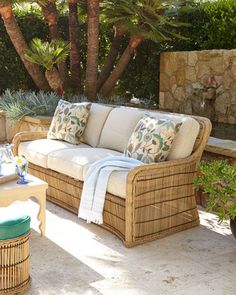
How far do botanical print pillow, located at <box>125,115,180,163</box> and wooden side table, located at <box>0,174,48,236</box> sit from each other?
0.85 metres

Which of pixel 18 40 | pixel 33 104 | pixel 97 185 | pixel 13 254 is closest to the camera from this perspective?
pixel 13 254

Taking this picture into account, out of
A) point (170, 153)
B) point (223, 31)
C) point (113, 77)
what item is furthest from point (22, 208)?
point (223, 31)

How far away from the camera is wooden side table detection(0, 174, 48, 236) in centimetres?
326

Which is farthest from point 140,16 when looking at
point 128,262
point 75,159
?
point 128,262

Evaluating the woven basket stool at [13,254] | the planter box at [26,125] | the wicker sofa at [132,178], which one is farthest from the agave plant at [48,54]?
the woven basket stool at [13,254]

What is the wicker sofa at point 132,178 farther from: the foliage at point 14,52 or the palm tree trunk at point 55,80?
the foliage at point 14,52

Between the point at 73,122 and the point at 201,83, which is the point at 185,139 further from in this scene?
the point at 201,83

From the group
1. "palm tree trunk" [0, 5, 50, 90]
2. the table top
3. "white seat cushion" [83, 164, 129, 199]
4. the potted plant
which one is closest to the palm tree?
"palm tree trunk" [0, 5, 50, 90]

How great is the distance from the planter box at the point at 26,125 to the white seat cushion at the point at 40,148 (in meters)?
1.33

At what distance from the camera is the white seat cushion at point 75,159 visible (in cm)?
387

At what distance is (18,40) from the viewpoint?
22.5ft

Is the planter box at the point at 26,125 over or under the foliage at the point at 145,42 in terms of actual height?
under

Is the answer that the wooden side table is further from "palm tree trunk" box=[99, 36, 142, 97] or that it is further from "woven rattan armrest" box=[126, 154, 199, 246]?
"palm tree trunk" box=[99, 36, 142, 97]

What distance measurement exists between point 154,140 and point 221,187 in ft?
2.45
